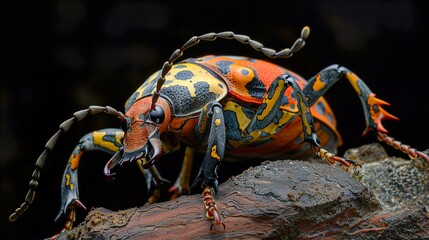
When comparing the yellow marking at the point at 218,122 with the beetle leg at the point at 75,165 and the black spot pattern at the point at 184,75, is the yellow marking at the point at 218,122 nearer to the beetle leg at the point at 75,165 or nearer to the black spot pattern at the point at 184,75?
the black spot pattern at the point at 184,75

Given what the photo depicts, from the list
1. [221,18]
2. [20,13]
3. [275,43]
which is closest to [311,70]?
[275,43]

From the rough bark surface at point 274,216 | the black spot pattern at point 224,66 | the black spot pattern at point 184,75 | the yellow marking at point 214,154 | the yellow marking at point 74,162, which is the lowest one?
the rough bark surface at point 274,216

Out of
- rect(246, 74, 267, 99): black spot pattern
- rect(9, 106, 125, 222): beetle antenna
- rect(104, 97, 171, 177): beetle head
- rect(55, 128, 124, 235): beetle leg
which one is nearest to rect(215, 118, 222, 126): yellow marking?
rect(104, 97, 171, 177): beetle head

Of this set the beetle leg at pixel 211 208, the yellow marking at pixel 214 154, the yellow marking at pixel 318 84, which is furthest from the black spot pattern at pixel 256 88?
the beetle leg at pixel 211 208

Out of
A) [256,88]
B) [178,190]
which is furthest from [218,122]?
[178,190]

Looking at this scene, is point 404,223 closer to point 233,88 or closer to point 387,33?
point 233,88

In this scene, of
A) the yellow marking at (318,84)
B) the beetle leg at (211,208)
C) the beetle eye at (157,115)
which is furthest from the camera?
the yellow marking at (318,84)

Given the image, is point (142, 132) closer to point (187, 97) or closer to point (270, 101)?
point (187, 97)
